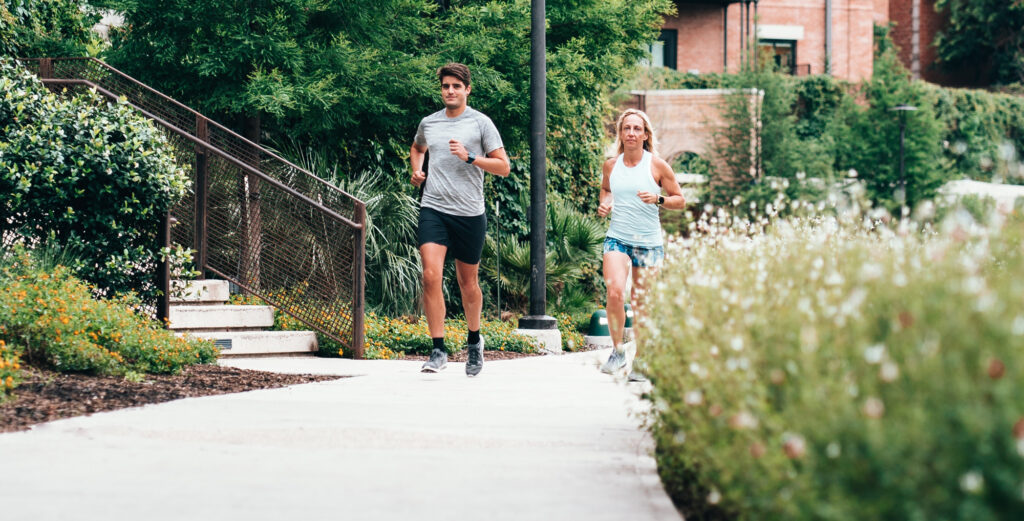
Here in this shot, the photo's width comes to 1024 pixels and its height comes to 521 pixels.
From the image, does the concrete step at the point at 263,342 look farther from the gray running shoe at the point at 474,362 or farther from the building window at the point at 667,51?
Result: the building window at the point at 667,51

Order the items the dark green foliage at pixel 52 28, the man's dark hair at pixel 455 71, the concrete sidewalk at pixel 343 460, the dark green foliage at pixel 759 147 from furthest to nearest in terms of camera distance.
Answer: the dark green foliage at pixel 759 147, the dark green foliage at pixel 52 28, the man's dark hair at pixel 455 71, the concrete sidewalk at pixel 343 460

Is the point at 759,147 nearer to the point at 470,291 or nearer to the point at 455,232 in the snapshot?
the point at 470,291

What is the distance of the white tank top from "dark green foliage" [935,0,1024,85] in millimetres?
43807

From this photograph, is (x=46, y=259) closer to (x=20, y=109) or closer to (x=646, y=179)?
(x=20, y=109)

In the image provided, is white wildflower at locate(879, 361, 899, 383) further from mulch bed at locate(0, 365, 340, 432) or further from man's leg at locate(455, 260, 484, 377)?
man's leg at locate(455, 260, 484, 377)

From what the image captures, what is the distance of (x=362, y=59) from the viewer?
493 inches

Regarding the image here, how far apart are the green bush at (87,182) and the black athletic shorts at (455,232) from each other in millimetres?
2038

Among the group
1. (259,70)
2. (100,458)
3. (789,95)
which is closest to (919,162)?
(789,95)

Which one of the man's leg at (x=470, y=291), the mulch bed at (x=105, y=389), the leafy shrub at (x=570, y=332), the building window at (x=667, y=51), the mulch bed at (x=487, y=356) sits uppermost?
the building window at (x=667, y=51)

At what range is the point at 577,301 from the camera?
54.3 ft

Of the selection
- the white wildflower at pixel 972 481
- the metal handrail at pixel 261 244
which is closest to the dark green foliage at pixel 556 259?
the metal handrail at pixel 261 244

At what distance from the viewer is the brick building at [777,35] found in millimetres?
39531

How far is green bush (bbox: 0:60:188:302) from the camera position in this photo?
322 inches

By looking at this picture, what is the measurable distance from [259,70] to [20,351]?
5848 mm
